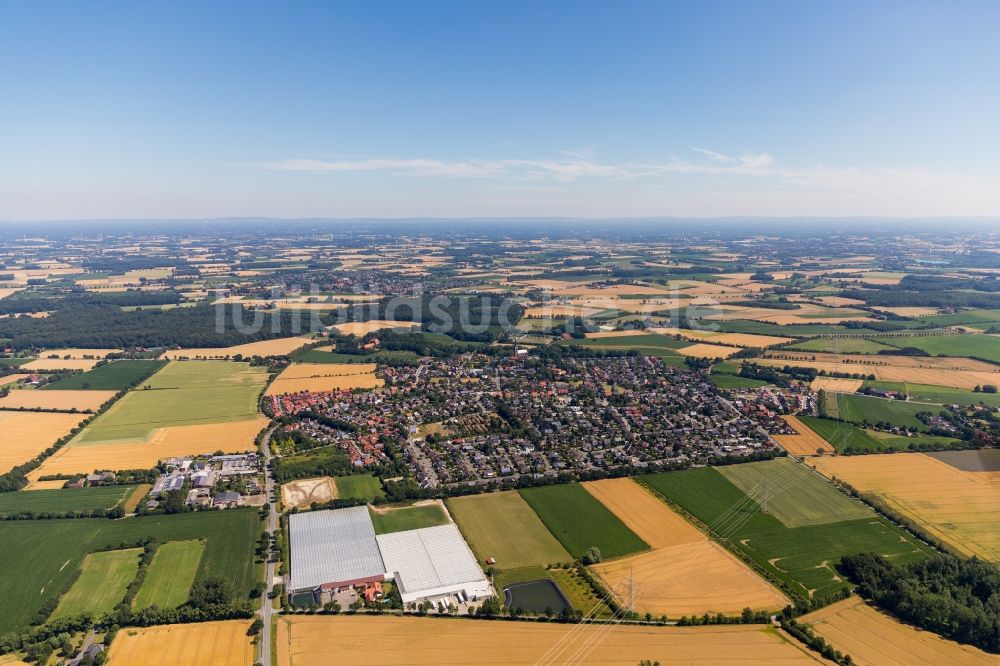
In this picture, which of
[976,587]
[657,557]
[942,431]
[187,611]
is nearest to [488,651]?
[657,557]

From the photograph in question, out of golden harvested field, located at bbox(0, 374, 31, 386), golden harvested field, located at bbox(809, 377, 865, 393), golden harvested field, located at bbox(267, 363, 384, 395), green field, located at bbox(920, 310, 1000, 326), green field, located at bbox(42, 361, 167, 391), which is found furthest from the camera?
green field, located at bbox(920, 310, 1000, 326)

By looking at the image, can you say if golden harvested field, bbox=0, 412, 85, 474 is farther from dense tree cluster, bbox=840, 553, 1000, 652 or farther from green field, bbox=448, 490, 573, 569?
dense tree cluster, bbox=840, 553, 1000, 652

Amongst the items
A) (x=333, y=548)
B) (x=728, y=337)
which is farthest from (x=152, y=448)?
(x=728, y=337)

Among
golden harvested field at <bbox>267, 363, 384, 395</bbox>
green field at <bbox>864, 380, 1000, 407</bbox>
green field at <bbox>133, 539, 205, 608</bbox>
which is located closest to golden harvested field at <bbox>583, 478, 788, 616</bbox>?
green field at <bbox>133, 539, 205, 608</bbox>

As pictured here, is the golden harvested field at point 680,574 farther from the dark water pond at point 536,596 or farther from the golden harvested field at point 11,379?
the golden harvested field at point 11,379

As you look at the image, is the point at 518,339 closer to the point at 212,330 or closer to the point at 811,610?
the point at 212,330

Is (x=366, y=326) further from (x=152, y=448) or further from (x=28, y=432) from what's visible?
(x=28, y=432)
